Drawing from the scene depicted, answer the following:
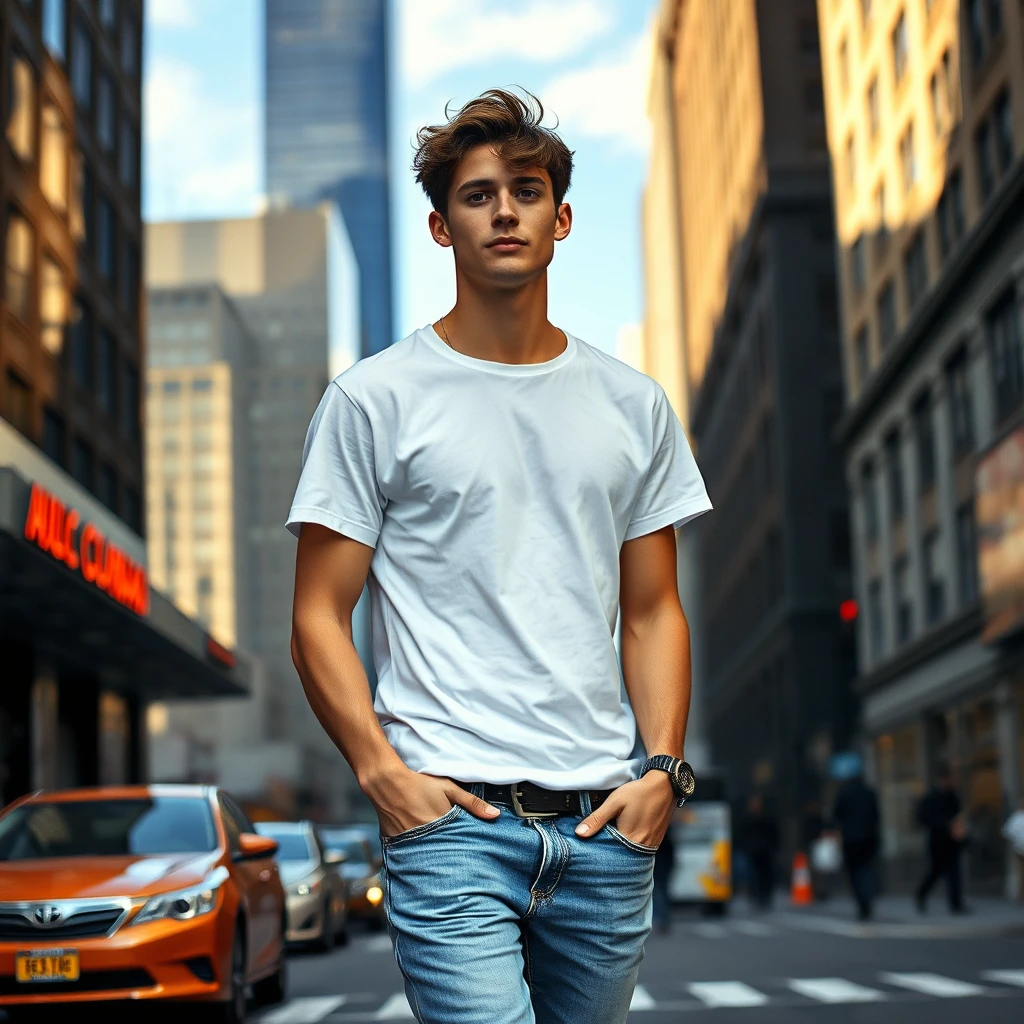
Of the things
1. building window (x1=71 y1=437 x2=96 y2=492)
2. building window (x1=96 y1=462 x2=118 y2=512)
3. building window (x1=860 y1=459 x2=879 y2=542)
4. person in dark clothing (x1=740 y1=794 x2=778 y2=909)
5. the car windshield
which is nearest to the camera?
the car windshield

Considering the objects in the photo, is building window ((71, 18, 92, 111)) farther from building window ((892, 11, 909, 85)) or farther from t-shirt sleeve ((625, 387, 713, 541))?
t-shirt sleeve ((625, 387, 713, 541))

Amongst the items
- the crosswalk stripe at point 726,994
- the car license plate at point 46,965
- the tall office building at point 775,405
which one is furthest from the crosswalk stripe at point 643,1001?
the tall office building at point 775,405

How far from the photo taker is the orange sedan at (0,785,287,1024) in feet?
31.4

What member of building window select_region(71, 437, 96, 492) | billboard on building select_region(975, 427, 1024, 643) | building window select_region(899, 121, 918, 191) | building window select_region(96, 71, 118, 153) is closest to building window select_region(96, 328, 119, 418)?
building window select_region(71, 437, 96, 492)

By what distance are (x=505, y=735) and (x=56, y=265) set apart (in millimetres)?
37377

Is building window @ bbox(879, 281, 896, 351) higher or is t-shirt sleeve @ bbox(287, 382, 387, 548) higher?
building window @ bbox(879, 281, 896, 351)

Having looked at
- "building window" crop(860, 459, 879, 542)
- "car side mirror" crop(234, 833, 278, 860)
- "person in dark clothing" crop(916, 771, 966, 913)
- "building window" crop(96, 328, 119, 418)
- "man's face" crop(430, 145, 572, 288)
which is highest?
"building window" crop(96, 328, 119, 418)

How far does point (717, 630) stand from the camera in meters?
87.8

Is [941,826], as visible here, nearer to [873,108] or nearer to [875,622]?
[875,622]

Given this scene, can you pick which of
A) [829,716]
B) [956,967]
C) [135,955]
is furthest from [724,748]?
[135,955]

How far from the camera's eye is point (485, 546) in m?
3.02

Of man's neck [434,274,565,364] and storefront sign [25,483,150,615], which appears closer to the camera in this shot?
man's neck [434,274,565,364]

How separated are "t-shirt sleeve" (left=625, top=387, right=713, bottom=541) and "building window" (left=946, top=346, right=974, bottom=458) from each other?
34498 mm

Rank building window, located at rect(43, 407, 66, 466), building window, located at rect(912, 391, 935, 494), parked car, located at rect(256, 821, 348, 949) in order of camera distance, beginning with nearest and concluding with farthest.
Answer: parked car, located at rect(256, 821, 348, 949), building window, located at rect(43, 407, 66, 466), building window, located at rect(912, 391, 935, 494)
